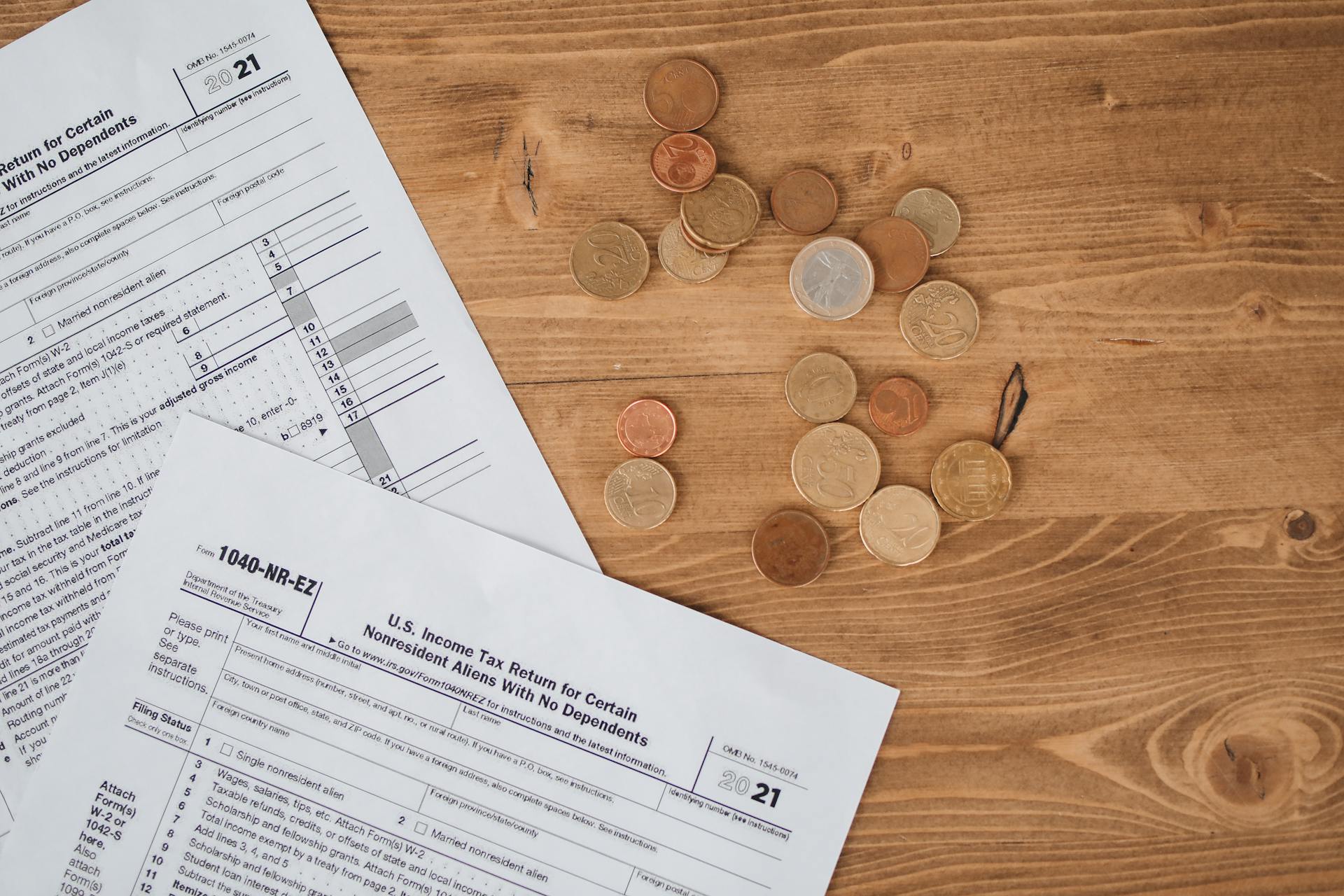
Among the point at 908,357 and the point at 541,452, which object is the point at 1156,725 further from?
the point at 541,452

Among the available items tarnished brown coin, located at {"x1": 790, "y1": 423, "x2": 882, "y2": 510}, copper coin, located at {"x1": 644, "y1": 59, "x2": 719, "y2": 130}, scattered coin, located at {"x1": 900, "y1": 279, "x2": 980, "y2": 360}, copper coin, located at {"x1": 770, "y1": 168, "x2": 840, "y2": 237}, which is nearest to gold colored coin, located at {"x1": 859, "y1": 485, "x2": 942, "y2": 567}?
tarnished brown coin, located at {"x1": 790, "y1": 423, "x2": 882, "y2": 510}

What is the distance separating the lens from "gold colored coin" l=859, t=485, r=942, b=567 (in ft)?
2.75

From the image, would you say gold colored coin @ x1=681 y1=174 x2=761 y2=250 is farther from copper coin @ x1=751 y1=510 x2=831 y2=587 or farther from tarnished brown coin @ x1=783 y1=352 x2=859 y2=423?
copper coin @ x1=751 y1=510 x2=831 y2=587

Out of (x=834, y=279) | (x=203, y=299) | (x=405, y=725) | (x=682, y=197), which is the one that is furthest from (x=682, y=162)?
(x=405, y=725)

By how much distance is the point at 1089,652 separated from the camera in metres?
0.85

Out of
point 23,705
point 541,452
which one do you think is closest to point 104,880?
point 23,705

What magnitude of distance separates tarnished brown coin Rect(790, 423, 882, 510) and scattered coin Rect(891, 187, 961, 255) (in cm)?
17

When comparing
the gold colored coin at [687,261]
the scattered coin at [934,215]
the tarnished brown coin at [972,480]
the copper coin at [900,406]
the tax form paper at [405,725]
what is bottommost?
the tax form paper at [405,725]

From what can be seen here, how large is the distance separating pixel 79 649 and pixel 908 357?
731 millimetres

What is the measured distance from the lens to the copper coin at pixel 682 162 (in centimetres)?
83

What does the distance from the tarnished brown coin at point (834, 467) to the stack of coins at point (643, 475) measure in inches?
4.2

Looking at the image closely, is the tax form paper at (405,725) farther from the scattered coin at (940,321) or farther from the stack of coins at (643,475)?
the scattered coin at (940,321)

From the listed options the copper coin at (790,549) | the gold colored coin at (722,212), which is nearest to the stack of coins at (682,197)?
the gold colored coin at (722,212)

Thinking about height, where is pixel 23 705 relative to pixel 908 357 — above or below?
below
